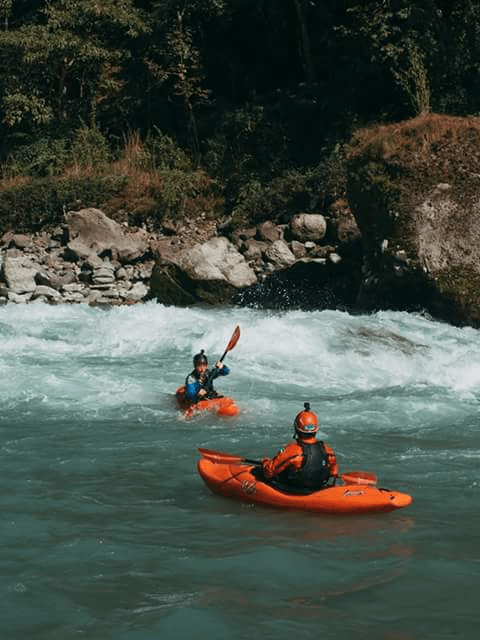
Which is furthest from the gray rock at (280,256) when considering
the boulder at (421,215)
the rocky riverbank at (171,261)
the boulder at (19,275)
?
the boulder at (19,275)

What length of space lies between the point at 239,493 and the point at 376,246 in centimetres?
825

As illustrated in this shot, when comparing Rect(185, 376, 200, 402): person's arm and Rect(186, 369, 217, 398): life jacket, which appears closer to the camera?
Rect(185, 376, 200, 402): person's arm

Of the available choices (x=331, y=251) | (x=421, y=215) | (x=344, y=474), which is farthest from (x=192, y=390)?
(x=331, y=251)

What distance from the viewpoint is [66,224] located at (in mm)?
19062

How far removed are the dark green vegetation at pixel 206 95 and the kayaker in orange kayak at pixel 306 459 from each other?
40.2 ft

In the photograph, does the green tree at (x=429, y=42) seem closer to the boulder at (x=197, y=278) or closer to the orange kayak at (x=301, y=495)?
the boulder at (x=197, y=278)

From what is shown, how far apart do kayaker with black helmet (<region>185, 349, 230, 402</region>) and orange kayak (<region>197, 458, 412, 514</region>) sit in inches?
87.5

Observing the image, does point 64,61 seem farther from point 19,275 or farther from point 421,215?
point 421,215

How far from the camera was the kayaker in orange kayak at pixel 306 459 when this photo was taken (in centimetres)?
655

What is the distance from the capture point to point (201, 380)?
9.44 meters

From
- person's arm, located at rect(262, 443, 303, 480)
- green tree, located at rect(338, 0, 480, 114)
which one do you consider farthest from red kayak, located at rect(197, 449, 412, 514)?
green tree, located at rect(338, 0, 480, 114)

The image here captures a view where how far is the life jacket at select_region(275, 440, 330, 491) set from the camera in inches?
258

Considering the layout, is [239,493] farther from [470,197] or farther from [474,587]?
[470,197]

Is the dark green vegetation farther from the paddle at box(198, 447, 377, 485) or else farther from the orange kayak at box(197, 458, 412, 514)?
the orange kayak at box(197, 458, 412, 514)
